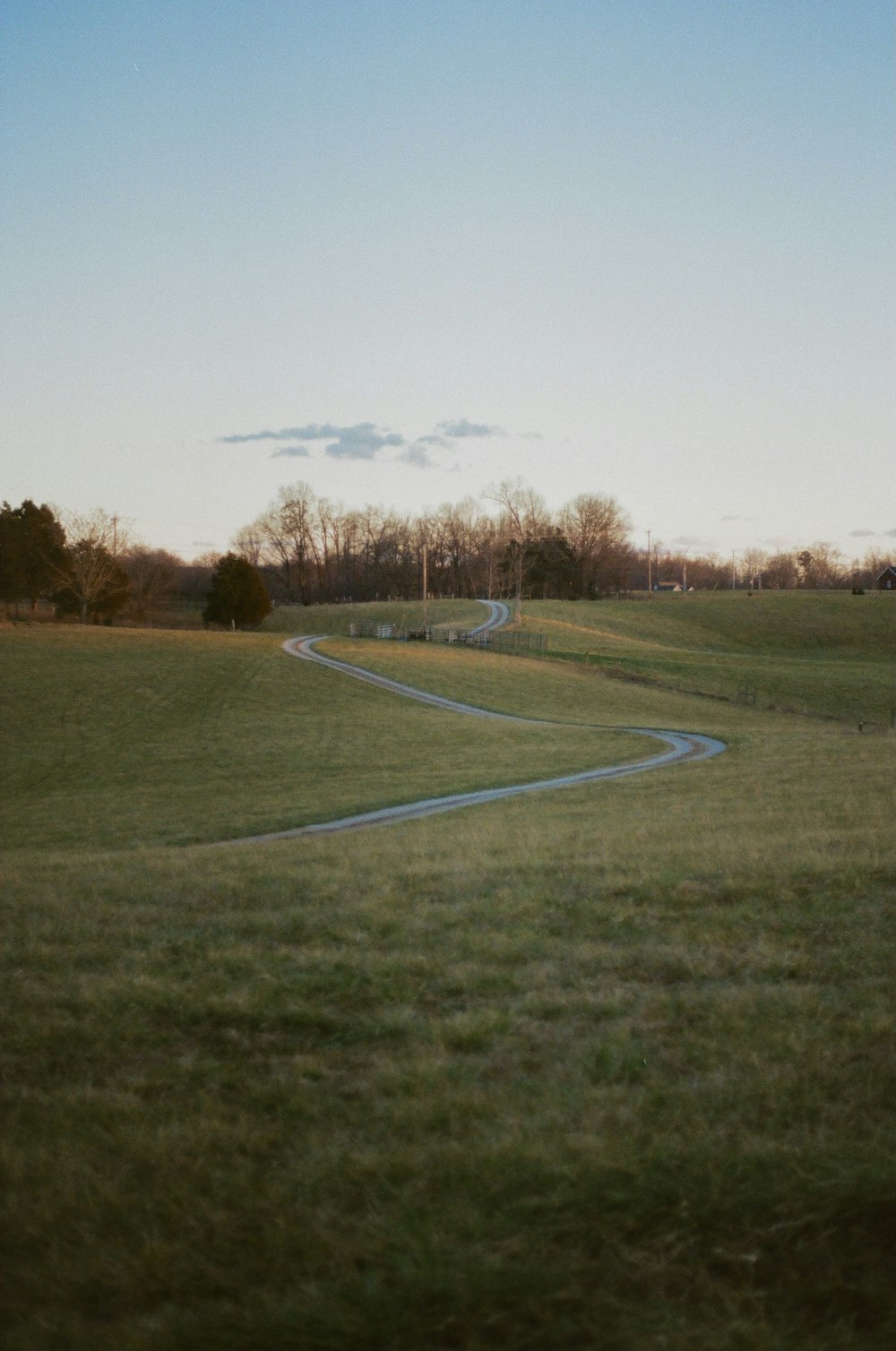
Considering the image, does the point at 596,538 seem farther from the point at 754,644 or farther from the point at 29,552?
the point at 29,552

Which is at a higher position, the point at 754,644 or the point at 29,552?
the point at 29,552

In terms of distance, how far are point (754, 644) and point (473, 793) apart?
8296 centimetres

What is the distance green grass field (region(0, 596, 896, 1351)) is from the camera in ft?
11.7

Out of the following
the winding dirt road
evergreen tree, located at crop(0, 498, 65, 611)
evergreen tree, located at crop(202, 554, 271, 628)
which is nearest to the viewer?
the winding dirt road

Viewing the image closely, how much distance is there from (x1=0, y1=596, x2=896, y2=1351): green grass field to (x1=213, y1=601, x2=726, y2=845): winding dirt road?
6706 millimetres

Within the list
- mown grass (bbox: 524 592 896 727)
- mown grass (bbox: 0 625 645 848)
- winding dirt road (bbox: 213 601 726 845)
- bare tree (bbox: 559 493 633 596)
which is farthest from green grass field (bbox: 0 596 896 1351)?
bare tree (bbox: 559 493 633 596)

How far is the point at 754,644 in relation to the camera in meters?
101

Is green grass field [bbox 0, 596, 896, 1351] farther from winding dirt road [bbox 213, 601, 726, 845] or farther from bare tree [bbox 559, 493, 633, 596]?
bare tree [bbox 559, 493, 633, 596]

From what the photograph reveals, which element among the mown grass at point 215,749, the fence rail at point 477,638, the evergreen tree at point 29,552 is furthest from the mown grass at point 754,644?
the evergreen tree at point 29,552

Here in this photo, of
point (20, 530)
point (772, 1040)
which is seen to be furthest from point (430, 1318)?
point (20, 530)

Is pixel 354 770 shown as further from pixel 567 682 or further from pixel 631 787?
pixel 567 682

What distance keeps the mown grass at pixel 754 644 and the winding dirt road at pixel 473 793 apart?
1698 centimetres

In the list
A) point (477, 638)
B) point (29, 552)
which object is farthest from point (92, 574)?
point (477, 638)

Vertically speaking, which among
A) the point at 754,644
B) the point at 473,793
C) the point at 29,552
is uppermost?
the point at 29,552
